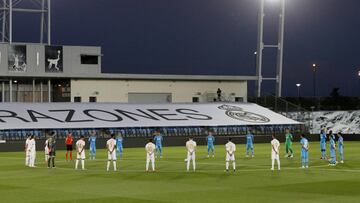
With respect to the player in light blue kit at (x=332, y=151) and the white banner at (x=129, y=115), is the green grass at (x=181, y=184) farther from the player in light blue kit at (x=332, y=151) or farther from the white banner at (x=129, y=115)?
the white banner at (x=129, y=115)

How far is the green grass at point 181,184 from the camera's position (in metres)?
25.5

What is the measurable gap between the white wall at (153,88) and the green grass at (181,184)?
43703 mm

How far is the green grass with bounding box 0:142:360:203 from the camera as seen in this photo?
2548 centimetres

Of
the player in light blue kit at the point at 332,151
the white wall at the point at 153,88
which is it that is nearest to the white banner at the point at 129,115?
the white wall at the point at 153,88

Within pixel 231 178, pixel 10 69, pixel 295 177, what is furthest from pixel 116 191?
pixel 10 69

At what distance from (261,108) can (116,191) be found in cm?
6378

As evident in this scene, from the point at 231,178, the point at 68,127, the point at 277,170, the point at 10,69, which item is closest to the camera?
the point at 231,178

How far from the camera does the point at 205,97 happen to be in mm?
94938

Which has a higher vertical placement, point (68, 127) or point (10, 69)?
point (10, 69)

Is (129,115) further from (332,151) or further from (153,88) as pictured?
(332,151)

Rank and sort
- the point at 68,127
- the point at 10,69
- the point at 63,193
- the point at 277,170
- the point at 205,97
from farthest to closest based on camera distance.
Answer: the point at 205,97 < the point at 10,69 < the point at 68,127 < the point at 277,170 < the point at 63,193

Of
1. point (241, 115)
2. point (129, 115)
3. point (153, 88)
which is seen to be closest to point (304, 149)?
point (129, 115)

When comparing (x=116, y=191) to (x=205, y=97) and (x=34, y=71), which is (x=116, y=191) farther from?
(x=205, y=97)

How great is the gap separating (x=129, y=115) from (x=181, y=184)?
49995mm
